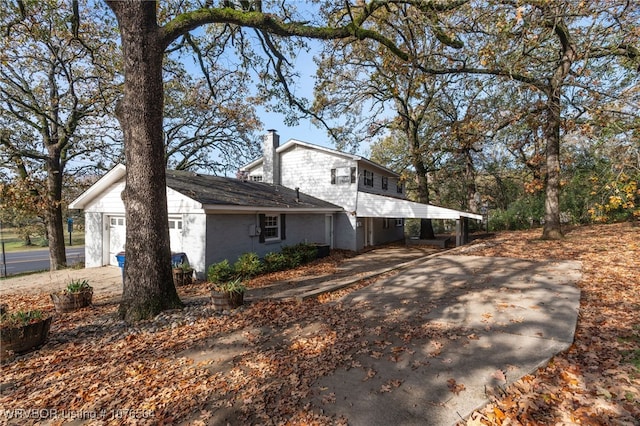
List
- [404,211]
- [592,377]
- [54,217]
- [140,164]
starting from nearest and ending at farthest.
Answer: [592,377]
[140,164]
[54,217]
[404,211]

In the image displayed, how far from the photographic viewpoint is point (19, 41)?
11609 millimetres

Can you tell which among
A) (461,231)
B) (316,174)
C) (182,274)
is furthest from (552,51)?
(182,274)

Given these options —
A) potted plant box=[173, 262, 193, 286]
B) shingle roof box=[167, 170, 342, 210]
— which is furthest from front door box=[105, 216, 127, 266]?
potted plant box=[173, 262, 193, 286]

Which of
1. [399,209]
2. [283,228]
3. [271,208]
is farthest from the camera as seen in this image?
[399,209]

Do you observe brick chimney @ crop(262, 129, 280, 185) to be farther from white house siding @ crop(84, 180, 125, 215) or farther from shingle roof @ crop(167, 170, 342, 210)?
white house siding @ crop(84, 180, 125, 215)

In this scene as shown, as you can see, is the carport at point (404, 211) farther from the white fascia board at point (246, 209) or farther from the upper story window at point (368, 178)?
the white fascia board at point (246, 209)

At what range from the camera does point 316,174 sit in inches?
752

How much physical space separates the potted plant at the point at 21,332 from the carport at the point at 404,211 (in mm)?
14291

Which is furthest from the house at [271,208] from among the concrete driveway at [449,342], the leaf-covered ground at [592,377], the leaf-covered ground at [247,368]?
the leaf-covered ground at [592,377]

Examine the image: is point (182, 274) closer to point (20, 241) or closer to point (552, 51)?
point (552, 51)

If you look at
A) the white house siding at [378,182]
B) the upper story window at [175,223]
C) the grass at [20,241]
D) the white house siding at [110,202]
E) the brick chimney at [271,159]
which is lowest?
the grass at [20,241]

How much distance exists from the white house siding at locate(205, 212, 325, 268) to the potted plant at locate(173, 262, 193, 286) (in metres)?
0.69

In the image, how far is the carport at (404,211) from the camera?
1551 centimetres

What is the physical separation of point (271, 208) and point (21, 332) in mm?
8902
